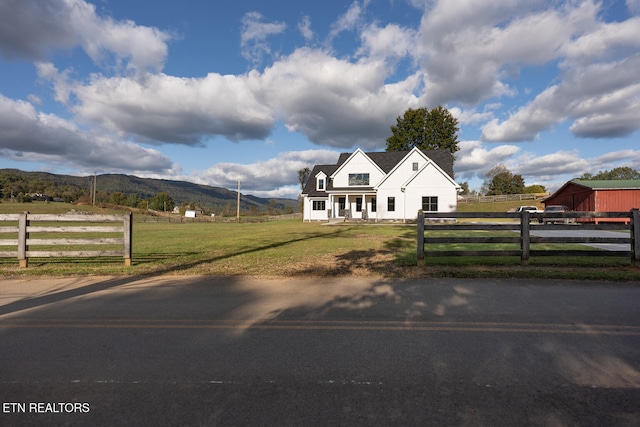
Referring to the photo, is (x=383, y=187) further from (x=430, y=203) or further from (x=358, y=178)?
(x=430, y=203)

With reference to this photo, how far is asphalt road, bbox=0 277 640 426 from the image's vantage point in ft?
8.61

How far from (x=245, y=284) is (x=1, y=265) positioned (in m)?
7.95

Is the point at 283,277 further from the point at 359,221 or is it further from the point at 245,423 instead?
the point at 359,221

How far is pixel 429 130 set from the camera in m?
59.7

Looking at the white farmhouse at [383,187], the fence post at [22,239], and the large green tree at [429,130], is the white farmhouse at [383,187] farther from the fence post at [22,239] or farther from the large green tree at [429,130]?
the fence post at [22,239]

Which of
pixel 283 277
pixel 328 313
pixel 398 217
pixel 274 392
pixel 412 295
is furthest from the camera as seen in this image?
pixel 398 217

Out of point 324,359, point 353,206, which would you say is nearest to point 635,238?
point 324,359

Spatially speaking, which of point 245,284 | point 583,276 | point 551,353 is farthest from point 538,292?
point 245,284

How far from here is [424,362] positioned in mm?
3436

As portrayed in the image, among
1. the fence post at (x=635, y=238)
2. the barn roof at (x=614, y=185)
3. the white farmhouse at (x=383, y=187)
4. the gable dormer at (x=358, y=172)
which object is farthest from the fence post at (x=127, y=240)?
the barn roof at (x=614, y=185)

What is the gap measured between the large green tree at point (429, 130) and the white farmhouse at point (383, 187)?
19.2 metres

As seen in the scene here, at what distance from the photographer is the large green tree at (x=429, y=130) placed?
5938cm

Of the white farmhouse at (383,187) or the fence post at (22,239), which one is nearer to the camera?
the fence post at (22,239)

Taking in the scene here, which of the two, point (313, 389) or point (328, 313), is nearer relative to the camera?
point (313, 389)
